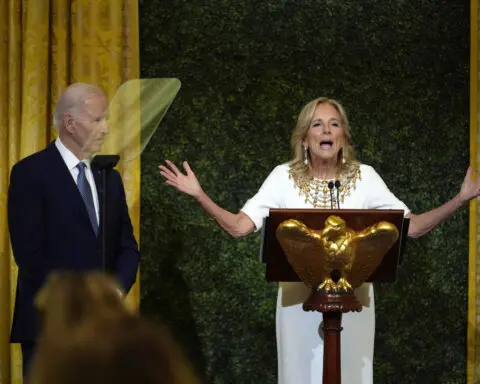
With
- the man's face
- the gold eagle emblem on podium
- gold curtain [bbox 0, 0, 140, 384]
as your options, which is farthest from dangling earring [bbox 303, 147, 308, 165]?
gold curtain [bbox 0, 0, 140, 384]

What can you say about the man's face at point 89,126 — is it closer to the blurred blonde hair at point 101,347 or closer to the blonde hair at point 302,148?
the blonde hair at point 302,148

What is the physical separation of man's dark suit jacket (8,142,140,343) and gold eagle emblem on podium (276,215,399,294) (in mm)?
702

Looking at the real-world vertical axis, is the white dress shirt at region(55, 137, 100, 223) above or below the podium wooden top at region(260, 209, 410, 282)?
above

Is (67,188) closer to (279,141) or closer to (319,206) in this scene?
(319,206)

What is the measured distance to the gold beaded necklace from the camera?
340 cm

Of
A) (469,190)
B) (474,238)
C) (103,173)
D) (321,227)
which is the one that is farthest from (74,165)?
(474,238)

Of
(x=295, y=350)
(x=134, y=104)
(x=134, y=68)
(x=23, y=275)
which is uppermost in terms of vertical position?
(x=134, y=68)

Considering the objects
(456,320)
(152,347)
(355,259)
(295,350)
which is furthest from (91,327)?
(456,320)

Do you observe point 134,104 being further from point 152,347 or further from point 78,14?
point 152,347

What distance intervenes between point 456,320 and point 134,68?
2344 mm

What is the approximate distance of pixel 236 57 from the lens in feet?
15.2

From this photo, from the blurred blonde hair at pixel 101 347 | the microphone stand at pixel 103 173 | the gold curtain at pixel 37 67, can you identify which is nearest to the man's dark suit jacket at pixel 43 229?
the microphone stand at pixel 103 173

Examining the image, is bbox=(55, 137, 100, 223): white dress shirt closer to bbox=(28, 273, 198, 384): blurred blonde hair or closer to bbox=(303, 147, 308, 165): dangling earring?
bbox=(303, 147, 308, 165): dangling earring

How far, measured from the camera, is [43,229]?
296cm
